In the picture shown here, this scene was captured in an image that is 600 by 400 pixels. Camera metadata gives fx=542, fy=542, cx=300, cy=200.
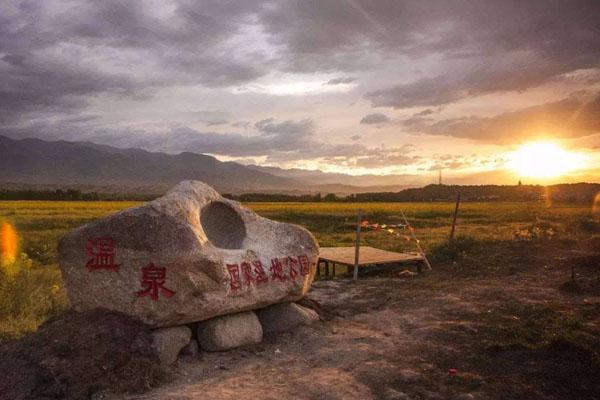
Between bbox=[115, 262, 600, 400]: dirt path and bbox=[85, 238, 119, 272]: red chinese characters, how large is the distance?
187 cm

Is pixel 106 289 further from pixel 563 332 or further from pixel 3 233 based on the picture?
pixel 3 233

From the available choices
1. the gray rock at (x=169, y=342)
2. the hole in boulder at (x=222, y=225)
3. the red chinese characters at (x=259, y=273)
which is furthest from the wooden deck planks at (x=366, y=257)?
the gray rock at (x=169, y=342)

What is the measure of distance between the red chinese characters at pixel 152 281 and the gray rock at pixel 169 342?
64 cm

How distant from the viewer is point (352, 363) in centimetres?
802

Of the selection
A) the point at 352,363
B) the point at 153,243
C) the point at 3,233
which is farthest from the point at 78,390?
the point at 3,233

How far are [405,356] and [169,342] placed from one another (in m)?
3.64

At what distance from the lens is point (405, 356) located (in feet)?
27.5

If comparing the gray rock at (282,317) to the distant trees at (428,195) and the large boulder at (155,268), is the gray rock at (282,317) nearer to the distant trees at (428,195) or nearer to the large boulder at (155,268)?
the large boulder at (155,268)

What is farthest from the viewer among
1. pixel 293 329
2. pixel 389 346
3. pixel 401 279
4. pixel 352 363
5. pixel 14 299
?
pixel 401 279

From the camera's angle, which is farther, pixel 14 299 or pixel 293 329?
pixel 14 299

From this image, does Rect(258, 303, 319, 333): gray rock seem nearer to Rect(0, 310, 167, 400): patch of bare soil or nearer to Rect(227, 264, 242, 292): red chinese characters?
Rect(227, 264, 242, 292): red chinese characters

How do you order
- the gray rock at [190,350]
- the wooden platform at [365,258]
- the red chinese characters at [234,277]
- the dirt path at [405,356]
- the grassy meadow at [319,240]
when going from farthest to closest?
the wooden platform at [365,258]
the grassy meadow at [319,240]
the red chinese characters at [234,277]
the gray rock at [190,350]
the dirt path at [405,356]

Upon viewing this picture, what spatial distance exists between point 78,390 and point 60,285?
645 centimetres

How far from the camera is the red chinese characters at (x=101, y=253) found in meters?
8.11
